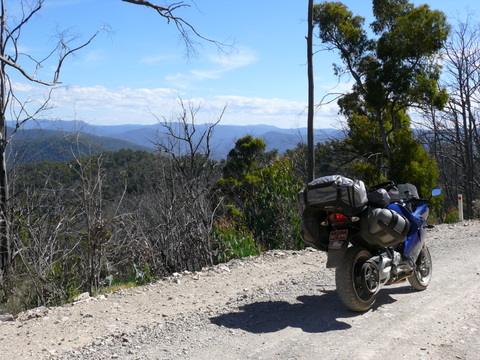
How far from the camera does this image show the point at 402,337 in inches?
176

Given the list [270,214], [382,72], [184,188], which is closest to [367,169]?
[382,72]

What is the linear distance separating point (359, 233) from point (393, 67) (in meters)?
16.1

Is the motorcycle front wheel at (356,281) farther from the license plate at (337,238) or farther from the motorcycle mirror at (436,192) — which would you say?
the motorcycle mirror at (436,192)

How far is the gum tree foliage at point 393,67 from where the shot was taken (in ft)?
63.4

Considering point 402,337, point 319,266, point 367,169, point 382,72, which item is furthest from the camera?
point 367,169

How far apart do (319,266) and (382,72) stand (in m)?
14.2

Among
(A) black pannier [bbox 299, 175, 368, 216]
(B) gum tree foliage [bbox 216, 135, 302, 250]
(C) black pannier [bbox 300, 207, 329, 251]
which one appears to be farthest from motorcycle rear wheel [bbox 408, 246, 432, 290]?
(B) gum tree foliage [bbox 216, 135, 302, 250]

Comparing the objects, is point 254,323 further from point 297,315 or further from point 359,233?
point 359,233

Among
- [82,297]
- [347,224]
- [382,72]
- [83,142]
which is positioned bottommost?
[82,297]

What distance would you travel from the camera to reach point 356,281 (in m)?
5.21

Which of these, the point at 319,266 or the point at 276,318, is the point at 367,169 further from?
the point at 276,318

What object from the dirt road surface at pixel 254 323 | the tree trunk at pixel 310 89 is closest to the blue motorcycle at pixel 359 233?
the dirt road surface at pixel 254 323

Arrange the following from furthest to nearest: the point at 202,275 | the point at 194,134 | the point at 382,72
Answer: the point at 382,72, the point at 194,134, the point at 202,275

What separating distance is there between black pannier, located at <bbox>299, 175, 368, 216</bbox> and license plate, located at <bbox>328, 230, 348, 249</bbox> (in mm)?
226
